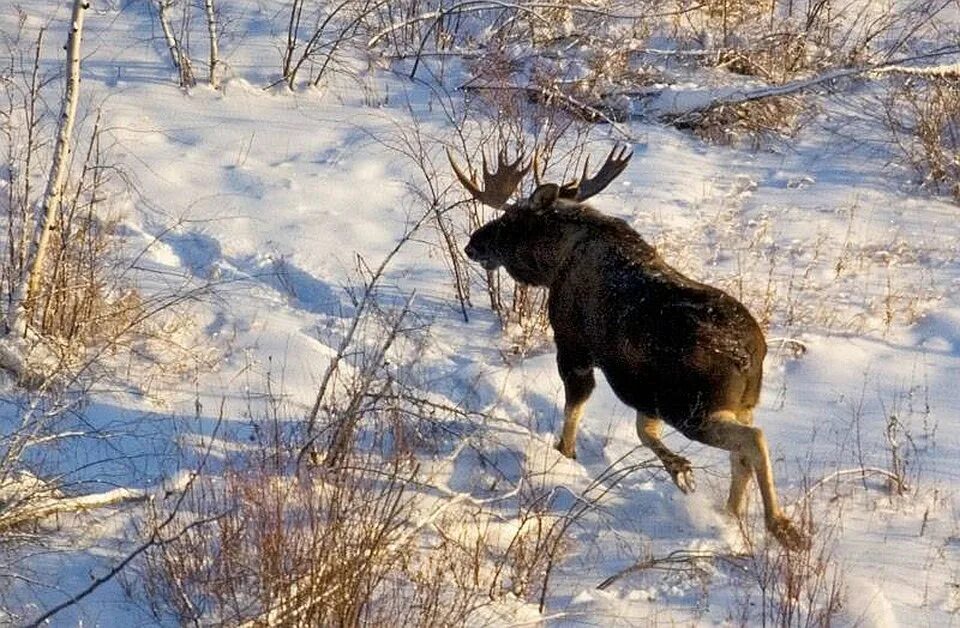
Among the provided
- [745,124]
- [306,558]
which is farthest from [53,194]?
[745,124]

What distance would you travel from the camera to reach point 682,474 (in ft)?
21.5

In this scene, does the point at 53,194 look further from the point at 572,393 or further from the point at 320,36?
the point at 320,36

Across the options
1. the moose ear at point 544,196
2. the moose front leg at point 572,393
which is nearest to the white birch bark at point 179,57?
the moose ear at point 544,196

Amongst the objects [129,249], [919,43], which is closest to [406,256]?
[129,249]

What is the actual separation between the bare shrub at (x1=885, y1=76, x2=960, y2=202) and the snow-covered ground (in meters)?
0.22

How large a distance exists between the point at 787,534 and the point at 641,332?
1.16 meters

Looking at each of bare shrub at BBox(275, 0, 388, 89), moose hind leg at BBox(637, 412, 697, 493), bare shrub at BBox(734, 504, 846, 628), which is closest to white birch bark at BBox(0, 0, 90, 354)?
moose hind leg at BBox(637, 412, 697, 493)

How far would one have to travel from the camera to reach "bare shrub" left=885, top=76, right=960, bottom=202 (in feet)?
37.3

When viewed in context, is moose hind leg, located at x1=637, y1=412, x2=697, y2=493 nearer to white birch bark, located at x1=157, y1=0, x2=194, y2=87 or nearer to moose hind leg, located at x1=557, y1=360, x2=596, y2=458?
moose hind leg, located at x1=557, y1=360, x2=596, y2=458

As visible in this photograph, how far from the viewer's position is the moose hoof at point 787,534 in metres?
5.97

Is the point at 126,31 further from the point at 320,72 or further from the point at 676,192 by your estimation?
the point at 676,192

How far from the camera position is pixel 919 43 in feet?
45.4

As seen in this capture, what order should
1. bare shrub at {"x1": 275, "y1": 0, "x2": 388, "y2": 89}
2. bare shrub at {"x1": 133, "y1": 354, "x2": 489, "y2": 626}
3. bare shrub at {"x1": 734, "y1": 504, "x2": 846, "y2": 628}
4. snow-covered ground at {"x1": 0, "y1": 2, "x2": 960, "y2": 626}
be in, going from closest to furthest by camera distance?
bare shrub at {"x1": 133, "y1": 354, "x2": 489, "y2": 626} < bare shrub at {"x1": 734, "y1": 504, "x2": 846, "y2": 628} < snow-covered ground at {"x1": 0, "y1": 2, "x2": 960, "y2": 626} < bare shrub at {"x1": 275, "y1": 0, "x2": 388, "y2": 89}

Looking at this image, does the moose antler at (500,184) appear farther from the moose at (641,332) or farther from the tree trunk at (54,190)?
the tree trunk at (54,190)
